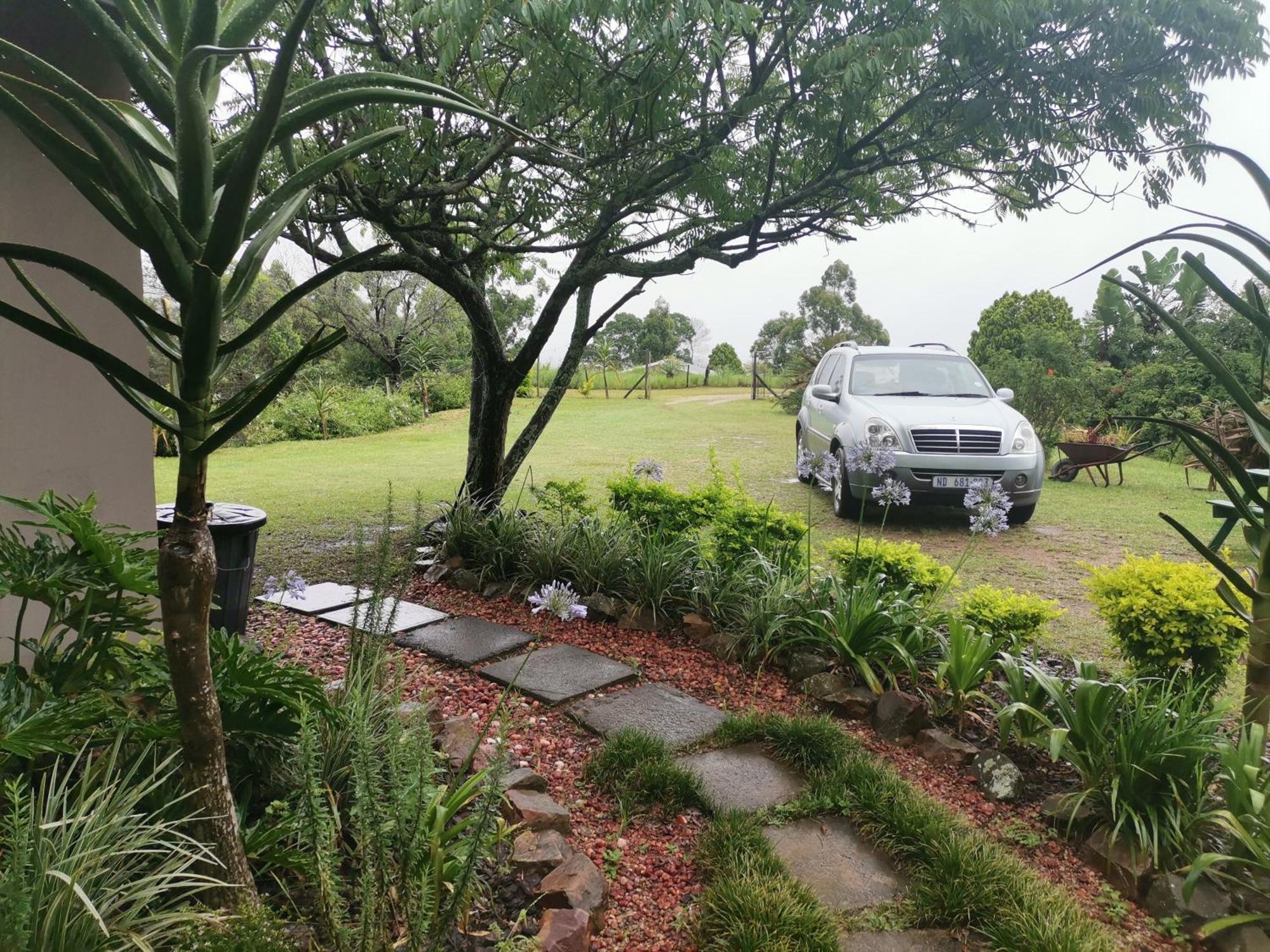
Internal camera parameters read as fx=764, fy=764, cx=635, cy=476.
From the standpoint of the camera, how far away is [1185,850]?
2049 mm

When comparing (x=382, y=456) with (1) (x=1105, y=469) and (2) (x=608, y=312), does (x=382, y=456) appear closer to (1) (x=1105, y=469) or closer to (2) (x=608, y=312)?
(2) (x=608, y=312)

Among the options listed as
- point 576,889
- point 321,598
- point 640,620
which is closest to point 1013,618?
point 640,620

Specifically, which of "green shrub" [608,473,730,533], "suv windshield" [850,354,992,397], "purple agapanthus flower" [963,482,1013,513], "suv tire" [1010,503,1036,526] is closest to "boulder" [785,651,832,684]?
"purple agapanthus flower" [963,482,1013,513]

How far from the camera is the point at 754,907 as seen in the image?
5.73 feet

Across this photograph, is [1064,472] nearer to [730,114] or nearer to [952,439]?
[952,439]

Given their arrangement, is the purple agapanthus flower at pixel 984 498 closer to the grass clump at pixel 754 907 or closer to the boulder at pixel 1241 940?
the boulder at pixel 1241 940

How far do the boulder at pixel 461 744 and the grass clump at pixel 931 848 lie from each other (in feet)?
2.89

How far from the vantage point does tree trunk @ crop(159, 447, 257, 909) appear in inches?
46.3

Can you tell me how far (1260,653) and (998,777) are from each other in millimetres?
832

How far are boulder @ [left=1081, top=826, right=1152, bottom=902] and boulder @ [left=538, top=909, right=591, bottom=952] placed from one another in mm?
1479

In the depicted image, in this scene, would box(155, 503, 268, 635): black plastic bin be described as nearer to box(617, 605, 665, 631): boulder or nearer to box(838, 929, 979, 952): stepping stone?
box(617, 605, 665, 631): boulder

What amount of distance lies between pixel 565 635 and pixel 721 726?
1.21 meters

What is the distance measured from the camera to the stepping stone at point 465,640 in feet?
11.2

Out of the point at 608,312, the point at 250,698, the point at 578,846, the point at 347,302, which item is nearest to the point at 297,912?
the point at 250,698
